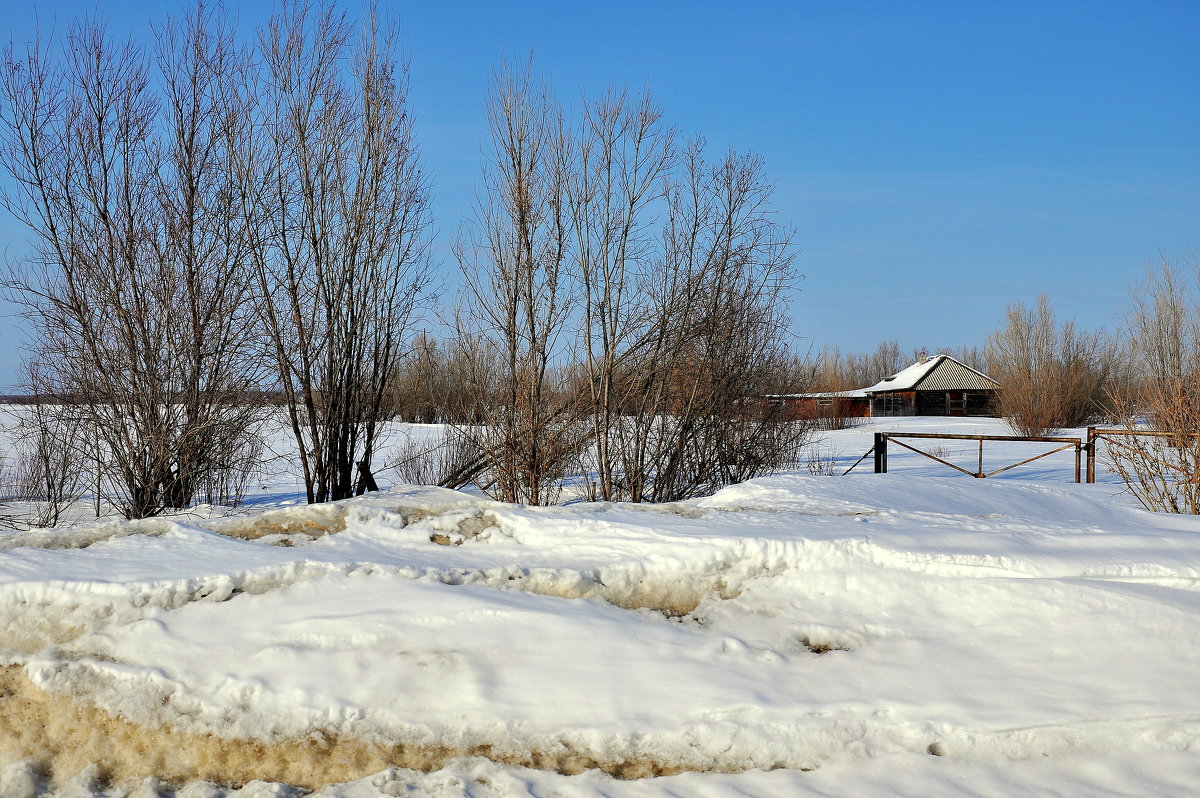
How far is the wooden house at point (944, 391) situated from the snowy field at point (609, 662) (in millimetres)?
48748

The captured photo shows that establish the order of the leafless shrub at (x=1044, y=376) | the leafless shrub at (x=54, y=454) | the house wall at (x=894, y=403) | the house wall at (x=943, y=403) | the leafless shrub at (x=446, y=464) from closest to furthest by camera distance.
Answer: the leafless shrub at (x=54, y=454) < the leafless shrub at (x=446, y=464) < the leafless shrub at (x=1044, y=376) < the house wall at (x=943, y=403) < the house wall at (x=894, y=403)

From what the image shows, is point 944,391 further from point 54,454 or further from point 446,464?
point 54,454

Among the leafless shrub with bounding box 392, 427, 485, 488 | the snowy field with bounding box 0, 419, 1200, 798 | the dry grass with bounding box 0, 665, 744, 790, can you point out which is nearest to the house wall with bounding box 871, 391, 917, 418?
the leafless shrub with bounding box 392, 427, 485, 488

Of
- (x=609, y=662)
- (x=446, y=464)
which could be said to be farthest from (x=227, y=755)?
(x=446, y=464)

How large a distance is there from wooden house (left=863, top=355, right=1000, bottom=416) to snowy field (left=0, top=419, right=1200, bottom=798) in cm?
4875

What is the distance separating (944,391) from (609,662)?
51106 mm

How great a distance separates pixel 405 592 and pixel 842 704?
1.74 m

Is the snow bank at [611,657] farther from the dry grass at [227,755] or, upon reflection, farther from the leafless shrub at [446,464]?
the leafless shrub at [446,464]

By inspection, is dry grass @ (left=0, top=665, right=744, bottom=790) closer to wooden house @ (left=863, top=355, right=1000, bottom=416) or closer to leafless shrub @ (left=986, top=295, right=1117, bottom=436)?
leafless shrub @ (left=986, top=295, right=1117, bottom=436)

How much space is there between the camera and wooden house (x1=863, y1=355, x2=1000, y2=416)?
4900 centimetres

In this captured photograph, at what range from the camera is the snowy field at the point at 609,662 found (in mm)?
2527

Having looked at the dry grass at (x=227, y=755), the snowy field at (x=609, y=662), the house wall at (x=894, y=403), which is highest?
the house wall at (x=894, y=403)

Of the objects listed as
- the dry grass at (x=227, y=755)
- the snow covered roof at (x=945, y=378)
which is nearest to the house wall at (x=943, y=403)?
the snow covered roof at (x=945, y=378)

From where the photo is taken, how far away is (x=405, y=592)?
3.34 metres
